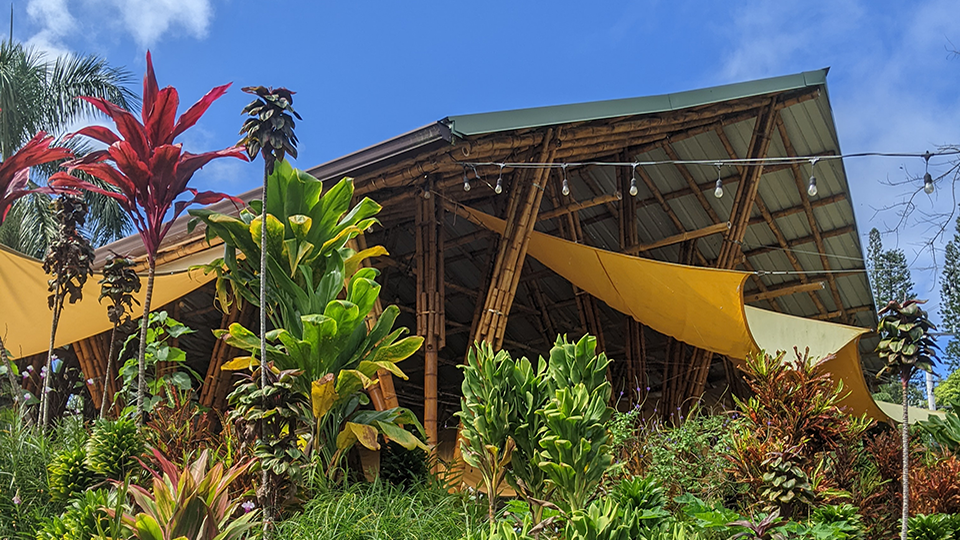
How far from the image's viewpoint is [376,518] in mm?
3061

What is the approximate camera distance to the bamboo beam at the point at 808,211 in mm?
7535

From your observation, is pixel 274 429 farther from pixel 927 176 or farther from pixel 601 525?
pixel 927 176

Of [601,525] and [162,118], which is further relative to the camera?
A: [162,118]

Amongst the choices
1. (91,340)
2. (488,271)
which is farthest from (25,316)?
(488,271)

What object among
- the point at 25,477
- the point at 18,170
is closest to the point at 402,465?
the point at 25,477

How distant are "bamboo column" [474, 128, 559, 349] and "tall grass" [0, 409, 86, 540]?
8.79 feet

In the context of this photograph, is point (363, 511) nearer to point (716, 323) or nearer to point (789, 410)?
point (789, 410)

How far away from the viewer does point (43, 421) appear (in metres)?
4.17

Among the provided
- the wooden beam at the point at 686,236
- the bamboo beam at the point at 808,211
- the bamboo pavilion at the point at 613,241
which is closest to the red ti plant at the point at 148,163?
the bamboo pavilion at the point at 613,241

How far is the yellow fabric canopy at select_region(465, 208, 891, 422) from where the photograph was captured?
548 cm

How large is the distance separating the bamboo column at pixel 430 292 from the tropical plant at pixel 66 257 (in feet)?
7.06

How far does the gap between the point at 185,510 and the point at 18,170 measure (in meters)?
2.77

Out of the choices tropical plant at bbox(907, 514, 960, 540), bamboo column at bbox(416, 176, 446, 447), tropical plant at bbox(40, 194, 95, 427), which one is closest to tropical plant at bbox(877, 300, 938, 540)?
tropical plant at bbox(907, 514, 960, 540)

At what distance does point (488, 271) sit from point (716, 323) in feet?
7.81
